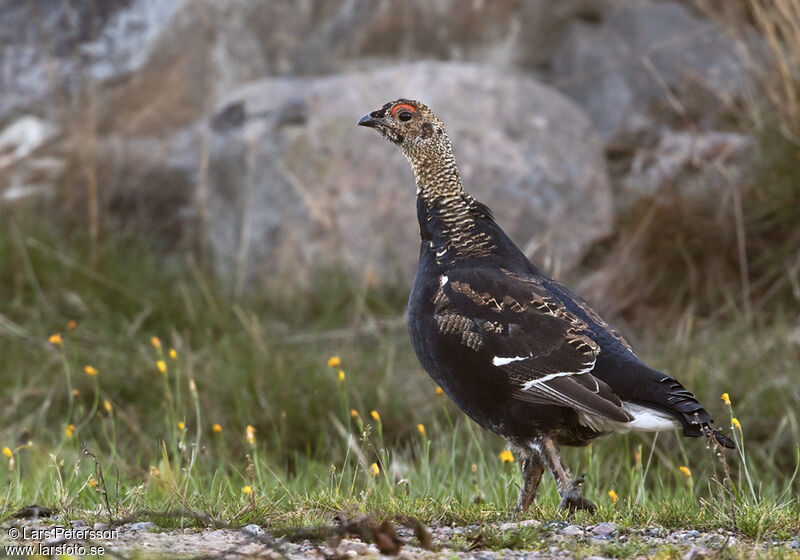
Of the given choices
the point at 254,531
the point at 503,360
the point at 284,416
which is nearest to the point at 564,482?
the point at 503,360

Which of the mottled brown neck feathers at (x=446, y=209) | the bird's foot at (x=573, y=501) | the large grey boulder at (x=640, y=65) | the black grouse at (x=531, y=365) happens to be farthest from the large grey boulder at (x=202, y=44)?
the bird's foot at (x=573, y=501)

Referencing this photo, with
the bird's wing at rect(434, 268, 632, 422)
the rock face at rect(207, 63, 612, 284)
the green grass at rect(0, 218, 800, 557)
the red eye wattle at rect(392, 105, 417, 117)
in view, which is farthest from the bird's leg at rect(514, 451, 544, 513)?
the rock face at rect(207, 63, 612, 284)

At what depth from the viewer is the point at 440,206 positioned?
510 centimetres

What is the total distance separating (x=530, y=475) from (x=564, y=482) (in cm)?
31

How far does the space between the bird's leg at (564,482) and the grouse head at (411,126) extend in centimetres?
157

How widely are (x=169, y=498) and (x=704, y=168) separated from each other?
5688mm

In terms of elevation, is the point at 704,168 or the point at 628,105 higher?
the point at 628,105

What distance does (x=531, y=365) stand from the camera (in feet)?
14.4

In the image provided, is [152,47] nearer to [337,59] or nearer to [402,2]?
[337,59]

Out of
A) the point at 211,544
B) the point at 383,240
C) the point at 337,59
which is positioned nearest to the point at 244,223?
the point at 383,240

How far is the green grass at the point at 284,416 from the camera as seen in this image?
168 inches

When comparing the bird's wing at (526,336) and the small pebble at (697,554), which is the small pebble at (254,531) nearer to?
the bird's wing at (526,336)

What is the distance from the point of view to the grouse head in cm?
521

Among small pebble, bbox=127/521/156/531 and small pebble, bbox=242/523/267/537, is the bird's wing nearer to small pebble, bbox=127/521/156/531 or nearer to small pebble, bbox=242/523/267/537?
small pebble, bbox=242/523/267/537
